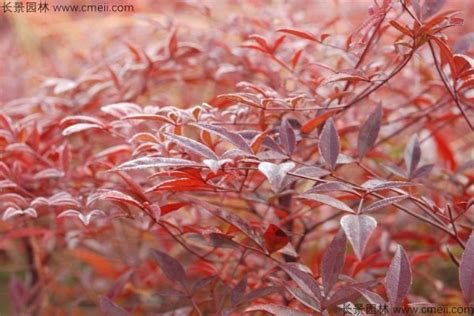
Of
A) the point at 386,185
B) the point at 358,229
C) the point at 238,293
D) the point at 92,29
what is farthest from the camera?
the point at 92,29

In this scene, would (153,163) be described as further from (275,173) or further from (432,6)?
(432,6)

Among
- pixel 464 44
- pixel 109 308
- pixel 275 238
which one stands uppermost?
pixel 464 44

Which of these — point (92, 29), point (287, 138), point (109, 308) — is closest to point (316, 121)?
point (287, 138)

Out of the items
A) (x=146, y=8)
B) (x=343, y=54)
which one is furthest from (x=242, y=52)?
(x=146, y=8)

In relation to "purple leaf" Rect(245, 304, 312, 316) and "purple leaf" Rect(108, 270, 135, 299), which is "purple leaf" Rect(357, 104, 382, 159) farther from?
"purple leaf" Rect(108, 270, 135, 299)

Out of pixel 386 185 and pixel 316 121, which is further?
pixel 316 121

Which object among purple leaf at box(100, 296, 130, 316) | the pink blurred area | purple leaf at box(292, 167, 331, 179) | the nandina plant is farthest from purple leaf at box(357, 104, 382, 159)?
the pink blurred area

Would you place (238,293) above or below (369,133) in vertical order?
below

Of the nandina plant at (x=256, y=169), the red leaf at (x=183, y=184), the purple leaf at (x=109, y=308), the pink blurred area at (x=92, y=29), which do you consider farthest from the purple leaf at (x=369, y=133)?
the pink blurred area at (x=92, y=29)

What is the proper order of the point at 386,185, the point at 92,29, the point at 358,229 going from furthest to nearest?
the point at 92,29 → the point at 386,185 → the point at 358,229
